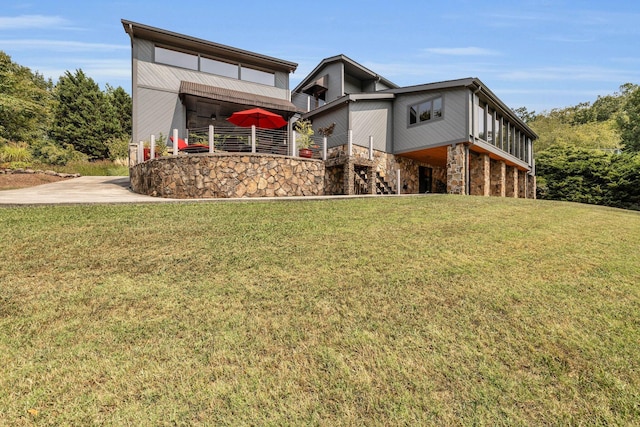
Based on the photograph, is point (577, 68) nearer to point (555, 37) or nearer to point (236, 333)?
point (555, 37)

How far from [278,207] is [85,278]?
4915mm

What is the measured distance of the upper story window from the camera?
17562 millimetres

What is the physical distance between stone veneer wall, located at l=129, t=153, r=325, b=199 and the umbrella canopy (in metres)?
2.79

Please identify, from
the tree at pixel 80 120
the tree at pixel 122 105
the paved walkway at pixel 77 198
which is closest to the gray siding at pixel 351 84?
the paved walkway at pixel 77 198

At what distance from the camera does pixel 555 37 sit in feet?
50.9

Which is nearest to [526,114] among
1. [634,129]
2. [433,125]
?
[634,129]

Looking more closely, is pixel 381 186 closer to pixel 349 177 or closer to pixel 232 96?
pixel 349 177

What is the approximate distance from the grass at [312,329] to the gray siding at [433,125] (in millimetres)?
10381

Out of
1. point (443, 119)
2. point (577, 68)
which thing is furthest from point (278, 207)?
point (577, 68)

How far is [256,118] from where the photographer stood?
14.1m

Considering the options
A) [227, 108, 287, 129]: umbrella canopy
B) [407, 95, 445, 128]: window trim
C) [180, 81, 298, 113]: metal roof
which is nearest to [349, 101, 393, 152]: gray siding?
[407, 95, 445, 128]: window trim

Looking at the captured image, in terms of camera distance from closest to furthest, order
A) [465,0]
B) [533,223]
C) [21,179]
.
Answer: [533,223], [465,0], [21,179]

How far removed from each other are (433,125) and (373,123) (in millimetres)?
3104

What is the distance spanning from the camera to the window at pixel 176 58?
56.9 feet
